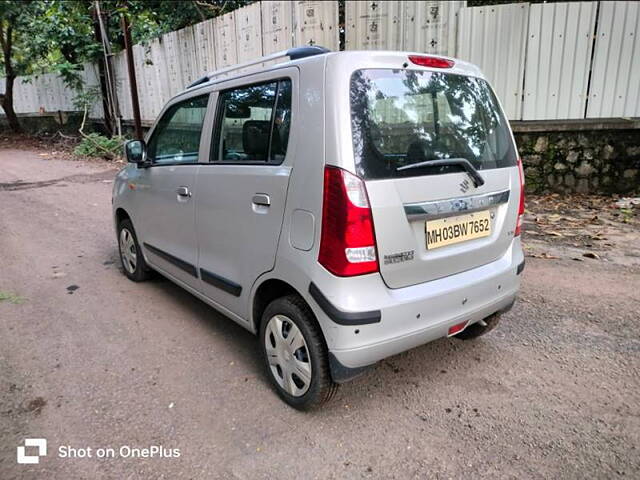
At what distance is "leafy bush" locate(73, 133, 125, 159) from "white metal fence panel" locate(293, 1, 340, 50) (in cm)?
722

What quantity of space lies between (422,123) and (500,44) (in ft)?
16.1

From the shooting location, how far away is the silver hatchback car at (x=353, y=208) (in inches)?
85.0

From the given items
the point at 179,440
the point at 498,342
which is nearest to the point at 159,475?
the point at 179,440

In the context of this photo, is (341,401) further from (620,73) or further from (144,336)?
(620,73)

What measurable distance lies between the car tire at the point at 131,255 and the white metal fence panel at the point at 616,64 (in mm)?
6063

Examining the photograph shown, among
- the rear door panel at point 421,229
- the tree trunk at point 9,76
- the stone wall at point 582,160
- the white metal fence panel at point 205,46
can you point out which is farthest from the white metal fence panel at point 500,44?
the tree trunk at point 9,76

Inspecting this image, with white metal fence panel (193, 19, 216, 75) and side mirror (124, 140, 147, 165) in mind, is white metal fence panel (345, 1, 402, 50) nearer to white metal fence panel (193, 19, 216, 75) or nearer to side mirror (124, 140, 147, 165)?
white metal fence panel (193, 19, 216, 75)

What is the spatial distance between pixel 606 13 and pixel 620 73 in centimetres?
80

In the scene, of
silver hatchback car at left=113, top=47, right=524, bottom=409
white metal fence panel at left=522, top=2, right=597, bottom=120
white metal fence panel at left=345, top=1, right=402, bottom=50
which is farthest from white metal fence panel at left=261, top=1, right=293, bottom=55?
silver hatchback car at left=113, top=47, right=524, bottom=409

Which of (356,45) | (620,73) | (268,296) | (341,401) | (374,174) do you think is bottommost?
(341,401)

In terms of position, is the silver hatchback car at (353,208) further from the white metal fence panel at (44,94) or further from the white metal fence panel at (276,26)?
the white metal fence panel at (44,94)

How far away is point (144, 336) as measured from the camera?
3.42 metres

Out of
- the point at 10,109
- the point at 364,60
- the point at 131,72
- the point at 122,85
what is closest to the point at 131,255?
the point at 364,60

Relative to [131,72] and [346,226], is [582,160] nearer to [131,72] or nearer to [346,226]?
[346,226]
